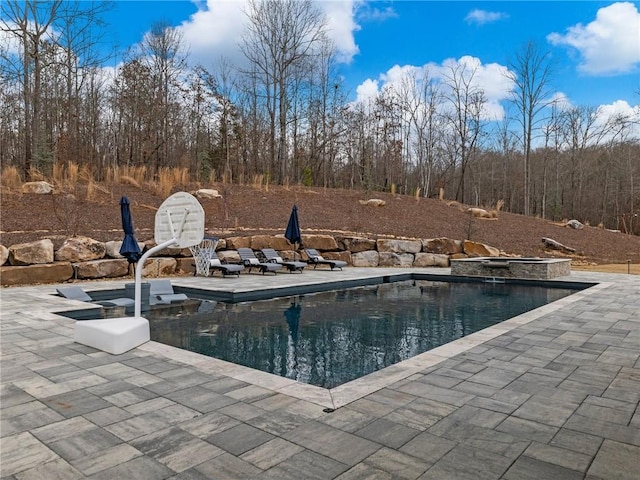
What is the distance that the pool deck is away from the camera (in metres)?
2.02

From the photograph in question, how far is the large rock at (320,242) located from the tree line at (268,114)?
5.44 metres

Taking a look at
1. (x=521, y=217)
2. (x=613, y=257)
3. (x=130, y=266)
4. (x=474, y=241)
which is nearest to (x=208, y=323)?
(x=130, y=266)

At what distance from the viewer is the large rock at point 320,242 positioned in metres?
13.1

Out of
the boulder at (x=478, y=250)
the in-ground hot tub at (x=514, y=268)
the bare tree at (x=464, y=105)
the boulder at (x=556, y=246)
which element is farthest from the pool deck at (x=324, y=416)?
the bare tree at (x=464, y=105)

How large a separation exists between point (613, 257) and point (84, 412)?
18192 millimetres

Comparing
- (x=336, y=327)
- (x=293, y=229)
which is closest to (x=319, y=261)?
(x=293, y=229)

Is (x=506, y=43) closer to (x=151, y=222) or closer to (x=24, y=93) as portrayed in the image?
(x=151, y=222)

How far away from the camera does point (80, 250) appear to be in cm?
953

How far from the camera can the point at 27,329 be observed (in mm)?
4922

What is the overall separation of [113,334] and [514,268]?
9.75 m

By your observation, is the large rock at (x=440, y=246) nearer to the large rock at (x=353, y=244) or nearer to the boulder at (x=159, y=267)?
the large rock at (x=353, y=244)

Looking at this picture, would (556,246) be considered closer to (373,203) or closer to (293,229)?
(373,203)

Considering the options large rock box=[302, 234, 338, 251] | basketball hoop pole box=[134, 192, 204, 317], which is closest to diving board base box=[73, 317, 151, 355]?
basketball hoop pole box=[134, 192, 204, 317]

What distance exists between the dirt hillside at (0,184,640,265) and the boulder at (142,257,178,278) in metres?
1.00
